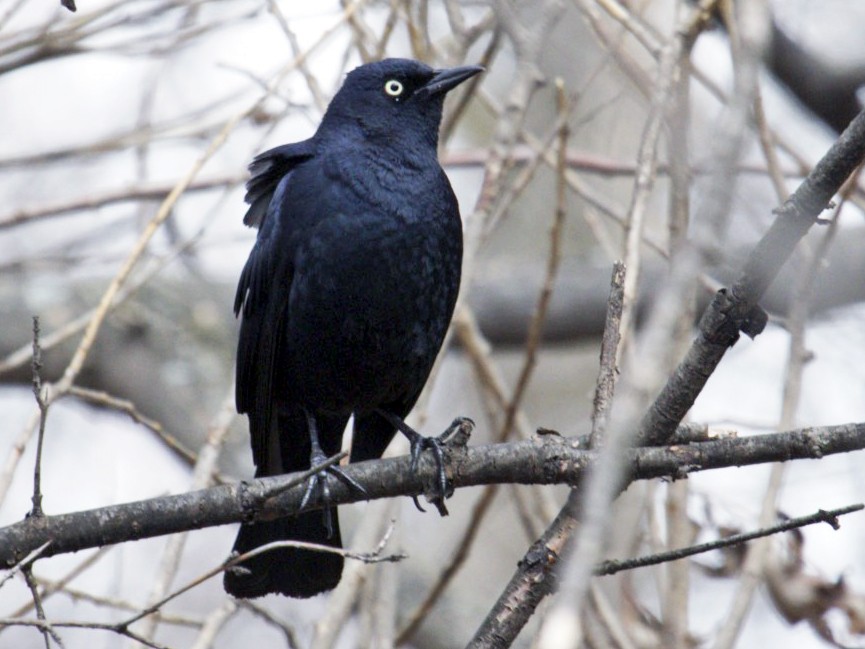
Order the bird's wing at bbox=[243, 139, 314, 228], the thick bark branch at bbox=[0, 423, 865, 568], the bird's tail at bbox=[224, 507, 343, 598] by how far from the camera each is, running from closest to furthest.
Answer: the thick bark branch at bbox=[0, 423, 865, 568], the bird's tail at bbox=[224, 507, 343, 598], the bird's wing at bbox=[243, 139, 314, 228]

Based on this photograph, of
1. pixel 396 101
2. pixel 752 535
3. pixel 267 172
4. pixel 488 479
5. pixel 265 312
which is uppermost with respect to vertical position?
pixel 396 101

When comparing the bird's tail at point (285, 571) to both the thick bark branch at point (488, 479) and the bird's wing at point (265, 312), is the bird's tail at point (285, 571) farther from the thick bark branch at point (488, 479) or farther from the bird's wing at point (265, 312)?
the thick bark branch at point (488, 479)

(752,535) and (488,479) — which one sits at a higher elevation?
(488,479)

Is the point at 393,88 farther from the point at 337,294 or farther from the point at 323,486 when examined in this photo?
the point at 323,486

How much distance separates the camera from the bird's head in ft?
14.0

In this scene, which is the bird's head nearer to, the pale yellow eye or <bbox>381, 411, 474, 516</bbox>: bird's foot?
the pale yellow eye

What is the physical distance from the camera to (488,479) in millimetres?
2986

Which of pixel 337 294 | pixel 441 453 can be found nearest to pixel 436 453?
pixel 441 453

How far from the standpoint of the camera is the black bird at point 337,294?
12.5 ft

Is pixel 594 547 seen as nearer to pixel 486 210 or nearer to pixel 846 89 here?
pixel 486 210

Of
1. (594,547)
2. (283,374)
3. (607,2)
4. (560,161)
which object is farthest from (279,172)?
(594,547)

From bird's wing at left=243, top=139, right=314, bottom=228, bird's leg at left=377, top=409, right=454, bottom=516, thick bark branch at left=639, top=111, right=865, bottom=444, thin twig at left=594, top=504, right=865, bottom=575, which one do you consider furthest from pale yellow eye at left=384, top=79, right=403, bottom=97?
thin twig at left=594, top=504, right=865, bottom=575

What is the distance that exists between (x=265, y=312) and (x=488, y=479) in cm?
135

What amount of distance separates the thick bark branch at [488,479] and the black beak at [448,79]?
1.72 meters
